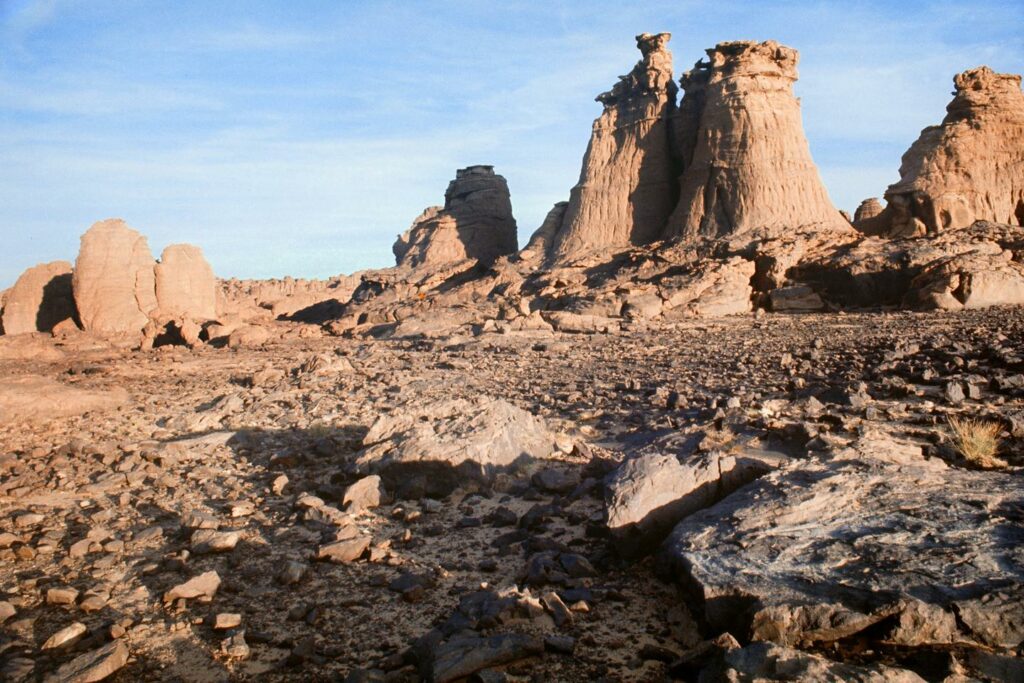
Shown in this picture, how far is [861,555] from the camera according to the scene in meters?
2.93

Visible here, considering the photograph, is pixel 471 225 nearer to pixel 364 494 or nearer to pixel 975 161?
pixel 975 161

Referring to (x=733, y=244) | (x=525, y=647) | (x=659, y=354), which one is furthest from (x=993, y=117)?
(x=525, y=647)

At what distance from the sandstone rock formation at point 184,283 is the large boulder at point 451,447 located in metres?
18.7

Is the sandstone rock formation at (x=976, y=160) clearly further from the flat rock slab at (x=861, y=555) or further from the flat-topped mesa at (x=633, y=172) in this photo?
the flat rock slab at (x=861, y=555)

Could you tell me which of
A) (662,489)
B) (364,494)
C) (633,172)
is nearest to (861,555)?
(662,489)

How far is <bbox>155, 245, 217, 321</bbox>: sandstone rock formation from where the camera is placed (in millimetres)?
22844

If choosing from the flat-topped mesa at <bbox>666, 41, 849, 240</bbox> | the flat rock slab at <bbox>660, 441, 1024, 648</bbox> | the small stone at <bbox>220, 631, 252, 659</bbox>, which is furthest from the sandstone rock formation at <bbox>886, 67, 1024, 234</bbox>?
the small stone at <bbox>220, 631, 252, 659</bbox>

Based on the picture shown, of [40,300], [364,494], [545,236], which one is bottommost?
[364,494]

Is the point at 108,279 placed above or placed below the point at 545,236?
below

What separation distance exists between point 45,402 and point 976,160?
24109mm

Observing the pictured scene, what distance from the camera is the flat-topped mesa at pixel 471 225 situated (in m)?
31.1

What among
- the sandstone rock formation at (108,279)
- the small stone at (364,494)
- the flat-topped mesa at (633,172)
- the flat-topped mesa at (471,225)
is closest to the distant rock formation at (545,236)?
the flat-topped mesa at (633,172)

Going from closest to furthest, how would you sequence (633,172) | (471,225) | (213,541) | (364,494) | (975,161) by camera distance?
(213,541) → (364,494) → (975,161) → (633,172) → (471,225)

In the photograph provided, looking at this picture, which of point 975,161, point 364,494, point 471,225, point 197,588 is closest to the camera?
point 197,588
